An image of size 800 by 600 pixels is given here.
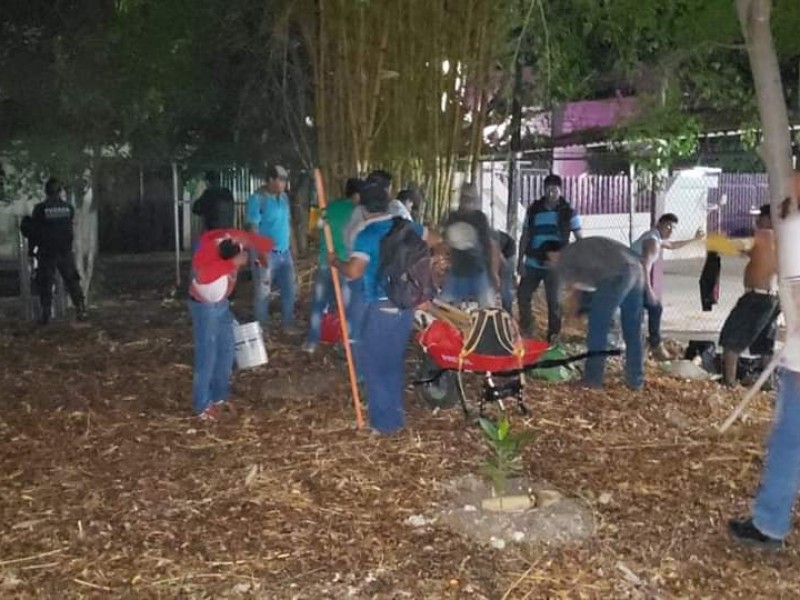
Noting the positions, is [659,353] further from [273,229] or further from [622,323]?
[273,229]

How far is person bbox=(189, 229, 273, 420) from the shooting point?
6.39 meters

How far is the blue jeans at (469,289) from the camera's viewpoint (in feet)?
26.3

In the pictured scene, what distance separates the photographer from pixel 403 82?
9070 millimetres

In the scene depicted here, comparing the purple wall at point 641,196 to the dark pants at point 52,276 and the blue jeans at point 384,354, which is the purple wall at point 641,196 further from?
the blue jeans at point 384,354

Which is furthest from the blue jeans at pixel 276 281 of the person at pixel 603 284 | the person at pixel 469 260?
the person at pixel 603 284

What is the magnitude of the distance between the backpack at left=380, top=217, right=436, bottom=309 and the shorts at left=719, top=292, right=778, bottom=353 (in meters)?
2.92

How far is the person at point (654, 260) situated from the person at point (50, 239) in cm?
573

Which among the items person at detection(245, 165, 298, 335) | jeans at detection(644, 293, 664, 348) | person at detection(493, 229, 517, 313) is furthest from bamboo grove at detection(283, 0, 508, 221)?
jeans at detection(644, 293, 664, 348)

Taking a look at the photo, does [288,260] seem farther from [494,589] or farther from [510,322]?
[494,589]

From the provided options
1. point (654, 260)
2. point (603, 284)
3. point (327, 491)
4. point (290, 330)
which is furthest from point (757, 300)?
point (290, 330)

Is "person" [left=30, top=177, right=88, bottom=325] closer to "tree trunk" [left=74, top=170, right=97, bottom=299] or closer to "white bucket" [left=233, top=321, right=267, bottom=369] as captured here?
"tree trunk" [left=74, top=170, right=97, bottom=299]

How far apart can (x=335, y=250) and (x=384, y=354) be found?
4.21ft

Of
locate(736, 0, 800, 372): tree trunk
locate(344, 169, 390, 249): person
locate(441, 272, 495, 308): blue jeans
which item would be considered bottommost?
locate(441, 272, 495, 308): blue jeans

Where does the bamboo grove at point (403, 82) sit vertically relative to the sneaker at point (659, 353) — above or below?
above
